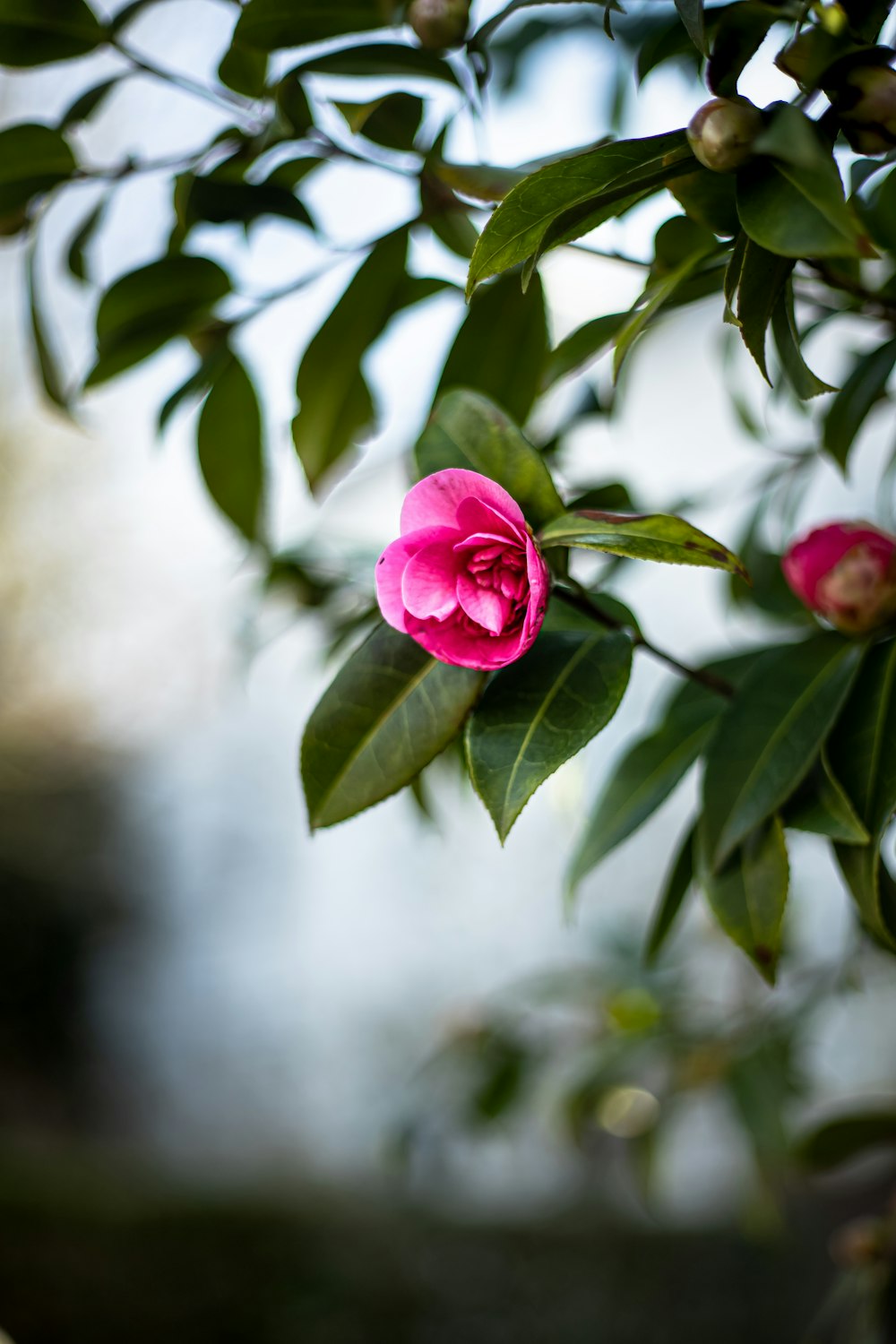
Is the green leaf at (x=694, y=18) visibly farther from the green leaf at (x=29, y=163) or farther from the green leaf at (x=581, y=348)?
the green leaf at (x=29, y=163)

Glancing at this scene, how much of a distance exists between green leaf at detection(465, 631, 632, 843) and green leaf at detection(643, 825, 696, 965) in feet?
0.58

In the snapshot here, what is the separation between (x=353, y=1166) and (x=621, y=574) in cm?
311

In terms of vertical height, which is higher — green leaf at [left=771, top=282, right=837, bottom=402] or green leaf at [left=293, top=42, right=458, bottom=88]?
green leaf at [left=293, top=42, right=458, bottom=88]

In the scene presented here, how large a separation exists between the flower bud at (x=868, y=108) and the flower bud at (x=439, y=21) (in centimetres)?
18

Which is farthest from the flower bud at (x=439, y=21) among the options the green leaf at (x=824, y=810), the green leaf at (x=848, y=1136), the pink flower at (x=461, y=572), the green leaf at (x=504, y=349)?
the green leaf at (x=848, y=1136)

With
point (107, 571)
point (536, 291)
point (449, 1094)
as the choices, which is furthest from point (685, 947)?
point (107, 571)

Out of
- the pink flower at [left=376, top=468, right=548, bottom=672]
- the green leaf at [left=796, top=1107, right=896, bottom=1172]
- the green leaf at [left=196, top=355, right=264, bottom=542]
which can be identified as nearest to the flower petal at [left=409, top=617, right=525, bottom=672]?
the pink flower at [left=376, top=468, right=548, bottom=672]

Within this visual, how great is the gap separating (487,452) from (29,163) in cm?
30

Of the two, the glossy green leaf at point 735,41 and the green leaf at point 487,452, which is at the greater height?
the glossy green leaf at point 735,41

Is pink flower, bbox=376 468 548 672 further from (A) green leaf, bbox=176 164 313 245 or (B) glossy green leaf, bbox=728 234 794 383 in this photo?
(A) green leaf, bbox=176 164 313 245

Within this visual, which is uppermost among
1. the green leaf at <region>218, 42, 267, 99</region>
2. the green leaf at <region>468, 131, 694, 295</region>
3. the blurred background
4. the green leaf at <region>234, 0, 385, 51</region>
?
the green leaf at <region>234, 0, 385, 51</region>

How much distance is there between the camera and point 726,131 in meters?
0.30

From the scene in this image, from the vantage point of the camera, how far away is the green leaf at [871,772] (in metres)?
0.38

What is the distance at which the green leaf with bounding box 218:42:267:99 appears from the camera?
0.47 m
